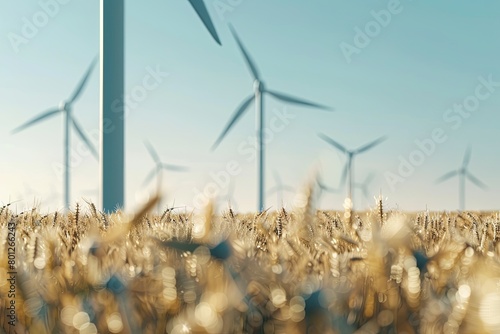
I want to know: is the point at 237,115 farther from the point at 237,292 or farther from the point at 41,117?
the point at 237,292

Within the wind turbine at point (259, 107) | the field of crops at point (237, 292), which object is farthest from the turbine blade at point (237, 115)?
the field of crops at point (237, 292)

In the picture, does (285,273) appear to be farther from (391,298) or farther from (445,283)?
(445,283)

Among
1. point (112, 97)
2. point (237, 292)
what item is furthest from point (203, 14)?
point (237, 292)

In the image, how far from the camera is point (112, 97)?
38.2 ft

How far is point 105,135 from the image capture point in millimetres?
11555

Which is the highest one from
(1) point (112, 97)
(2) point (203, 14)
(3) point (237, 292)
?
(2) point (203, 14)

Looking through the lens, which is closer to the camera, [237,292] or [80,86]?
[237,292]

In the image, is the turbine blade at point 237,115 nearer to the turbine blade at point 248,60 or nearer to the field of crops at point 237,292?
the turbine blade at point 248,60

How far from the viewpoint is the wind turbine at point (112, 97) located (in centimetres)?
1155

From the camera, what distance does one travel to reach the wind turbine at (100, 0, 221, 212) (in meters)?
11.6

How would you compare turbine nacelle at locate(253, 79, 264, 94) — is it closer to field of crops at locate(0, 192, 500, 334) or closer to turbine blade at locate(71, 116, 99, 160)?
turbine blade at locate(71, 116, 99, 160)

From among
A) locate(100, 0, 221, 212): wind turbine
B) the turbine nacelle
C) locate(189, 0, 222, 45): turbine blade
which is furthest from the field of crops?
the turbine nacelle

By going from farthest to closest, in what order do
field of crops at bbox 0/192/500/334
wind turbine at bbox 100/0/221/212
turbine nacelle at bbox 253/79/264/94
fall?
turbine nacelle at bbox 253/79/264/94, wind turbine at bbox 100/0/221/212, field of crops at bbox 0/192/500/334

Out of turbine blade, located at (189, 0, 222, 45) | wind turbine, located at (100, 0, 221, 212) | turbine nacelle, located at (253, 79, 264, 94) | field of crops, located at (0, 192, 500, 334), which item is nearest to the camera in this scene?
field of crops, located at (0, 192, 500, 334)
